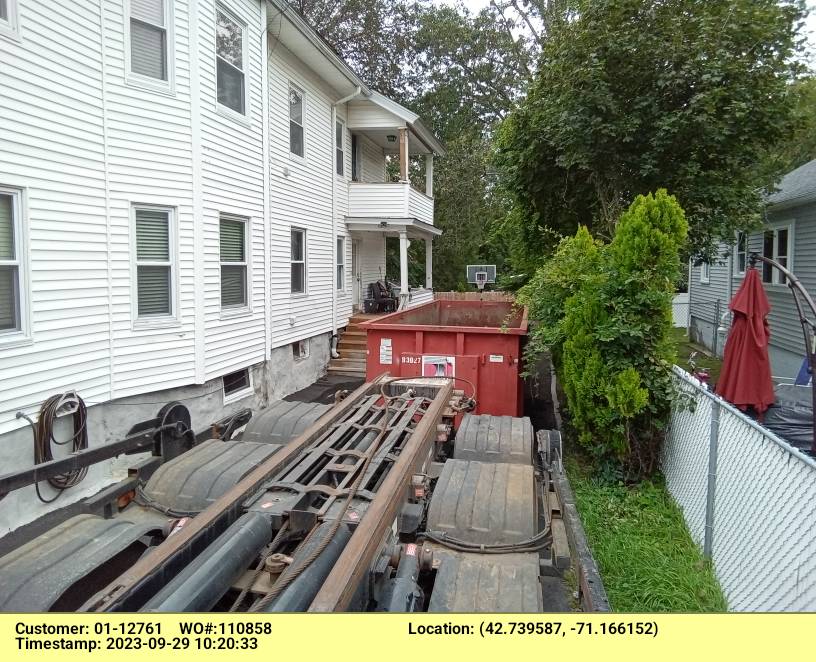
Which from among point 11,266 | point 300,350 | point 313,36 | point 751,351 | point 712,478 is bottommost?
point 712,478

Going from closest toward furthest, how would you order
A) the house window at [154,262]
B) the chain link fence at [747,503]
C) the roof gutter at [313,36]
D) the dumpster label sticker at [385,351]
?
the chain link fence at [747,503]
the house window at [154,262]
the dumpster label sticker at [385,351]
the roof gutter at [313,36]

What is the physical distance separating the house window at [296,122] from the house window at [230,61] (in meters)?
2.73

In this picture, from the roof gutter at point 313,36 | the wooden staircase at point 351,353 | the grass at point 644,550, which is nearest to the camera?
the grass at point 644,550

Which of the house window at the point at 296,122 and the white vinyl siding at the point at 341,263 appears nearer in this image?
the house window at the point at 296,122

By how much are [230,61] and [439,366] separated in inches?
234

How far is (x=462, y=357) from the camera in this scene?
745 cm

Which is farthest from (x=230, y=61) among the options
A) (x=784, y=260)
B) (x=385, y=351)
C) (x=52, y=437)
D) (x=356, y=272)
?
(x=784, y=260)

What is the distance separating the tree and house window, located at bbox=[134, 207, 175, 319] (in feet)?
24.8

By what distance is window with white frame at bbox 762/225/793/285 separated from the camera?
1436 cm

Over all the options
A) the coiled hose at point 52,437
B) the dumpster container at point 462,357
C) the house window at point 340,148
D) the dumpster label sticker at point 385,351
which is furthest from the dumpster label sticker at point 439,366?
the house window at point 340,148

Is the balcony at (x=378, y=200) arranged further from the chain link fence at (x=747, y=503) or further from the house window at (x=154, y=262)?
the chain link fence at (x=747, y=503)

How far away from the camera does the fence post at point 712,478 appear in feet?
15.2

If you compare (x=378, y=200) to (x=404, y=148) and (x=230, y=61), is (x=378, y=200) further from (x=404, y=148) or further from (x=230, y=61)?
(x=230, y=61)

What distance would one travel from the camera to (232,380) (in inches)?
385
